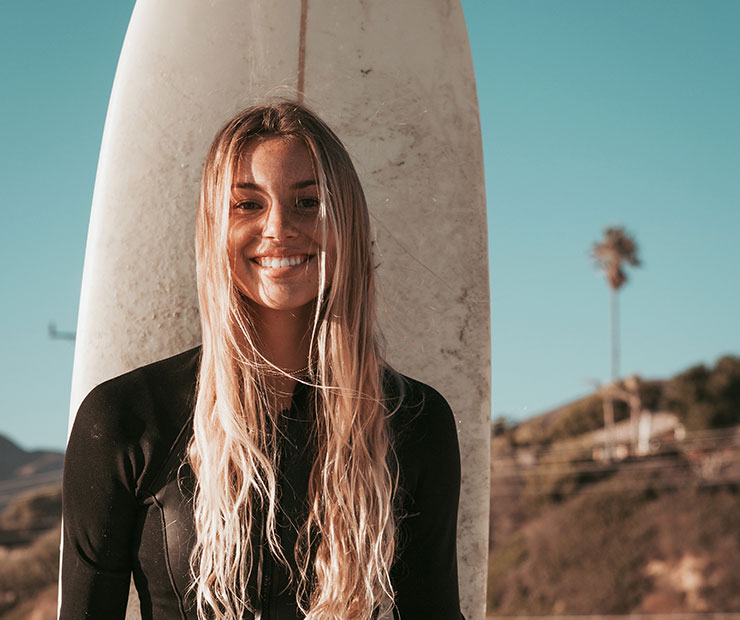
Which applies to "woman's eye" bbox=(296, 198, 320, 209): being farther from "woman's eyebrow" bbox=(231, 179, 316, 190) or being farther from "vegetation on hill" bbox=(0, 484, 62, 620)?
"vegetation on hill" bbox=(0, 484, 62, 620)

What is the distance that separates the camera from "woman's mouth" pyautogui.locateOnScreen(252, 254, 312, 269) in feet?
5.51

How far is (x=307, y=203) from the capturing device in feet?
5.59

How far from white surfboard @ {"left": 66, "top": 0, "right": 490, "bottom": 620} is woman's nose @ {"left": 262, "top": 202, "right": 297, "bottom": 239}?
2.07ft

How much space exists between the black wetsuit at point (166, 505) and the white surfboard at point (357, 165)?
583mm

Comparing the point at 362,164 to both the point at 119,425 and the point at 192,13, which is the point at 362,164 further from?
the point at 119,425

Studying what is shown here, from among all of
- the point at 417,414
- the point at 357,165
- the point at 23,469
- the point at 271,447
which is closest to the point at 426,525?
the point at 417,414

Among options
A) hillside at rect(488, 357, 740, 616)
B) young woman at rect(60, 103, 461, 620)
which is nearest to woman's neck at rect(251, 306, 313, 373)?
young woman at rect(60, 103, 461, 620)

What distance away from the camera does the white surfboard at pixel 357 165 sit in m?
2.30

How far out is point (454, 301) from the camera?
2402mm

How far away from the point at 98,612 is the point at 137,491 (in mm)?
216

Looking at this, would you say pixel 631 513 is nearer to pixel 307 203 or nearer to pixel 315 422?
pixel 315 422

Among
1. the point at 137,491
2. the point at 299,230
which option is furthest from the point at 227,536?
the point at 299,230

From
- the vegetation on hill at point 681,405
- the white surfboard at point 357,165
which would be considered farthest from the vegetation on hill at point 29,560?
the white surfboard at point 357,165

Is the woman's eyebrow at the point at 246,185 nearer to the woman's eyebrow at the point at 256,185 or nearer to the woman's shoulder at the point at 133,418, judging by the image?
the woman's eyebrow at the point at 256,185
